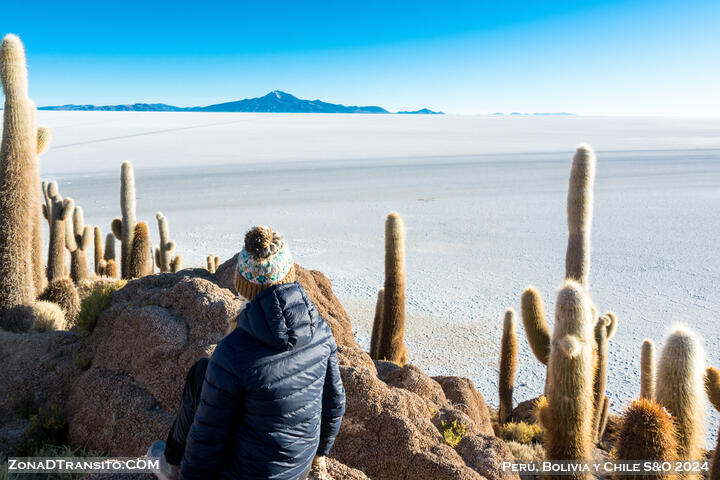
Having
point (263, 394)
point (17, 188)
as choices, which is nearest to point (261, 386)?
point (263, 394)

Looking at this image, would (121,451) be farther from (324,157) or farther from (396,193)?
(324,157)

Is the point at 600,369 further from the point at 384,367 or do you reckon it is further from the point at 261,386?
the point at 261,386

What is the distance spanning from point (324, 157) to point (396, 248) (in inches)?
1727

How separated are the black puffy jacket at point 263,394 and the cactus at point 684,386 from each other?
10.4ft

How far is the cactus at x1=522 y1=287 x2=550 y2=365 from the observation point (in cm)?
620

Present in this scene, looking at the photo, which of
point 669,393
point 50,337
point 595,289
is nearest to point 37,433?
point 50,337

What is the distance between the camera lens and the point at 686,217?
22.2m

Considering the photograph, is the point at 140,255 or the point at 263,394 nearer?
the point at 263,394

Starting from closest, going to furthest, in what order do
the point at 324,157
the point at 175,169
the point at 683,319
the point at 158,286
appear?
the point at 158,286 → the point at 683,319 → the point at 175,169 → the point at 324,157

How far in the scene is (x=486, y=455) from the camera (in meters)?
4.18

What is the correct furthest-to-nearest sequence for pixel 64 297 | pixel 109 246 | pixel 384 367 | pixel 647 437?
pixel 109 246
pixel 64 297
pixel 384 367
pixel 647 437

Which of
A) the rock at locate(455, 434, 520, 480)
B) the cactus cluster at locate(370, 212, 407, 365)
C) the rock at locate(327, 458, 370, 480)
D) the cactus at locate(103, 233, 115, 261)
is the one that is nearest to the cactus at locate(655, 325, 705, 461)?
the rock at locate(455, 434, 520, 480)

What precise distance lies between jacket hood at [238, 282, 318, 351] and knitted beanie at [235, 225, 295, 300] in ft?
0.31

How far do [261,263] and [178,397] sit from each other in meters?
2.45
